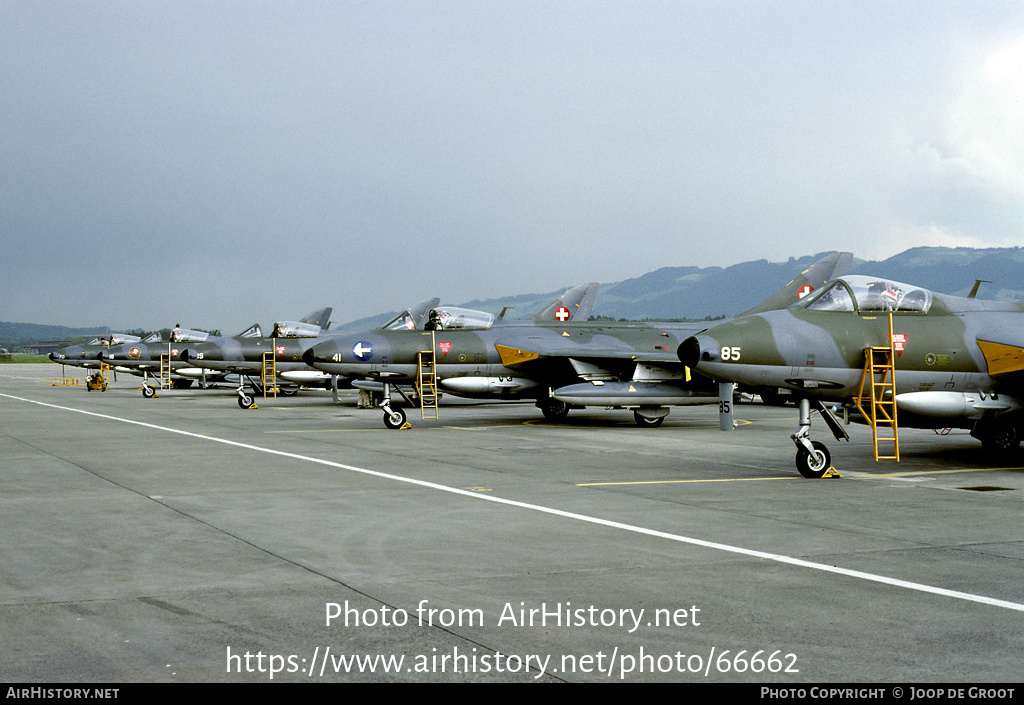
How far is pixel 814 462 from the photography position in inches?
450

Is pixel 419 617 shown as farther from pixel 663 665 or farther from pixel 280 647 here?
pixel 663 665

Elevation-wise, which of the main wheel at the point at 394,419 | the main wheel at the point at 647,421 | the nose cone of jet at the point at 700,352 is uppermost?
the nose cone of jet at the point at 700,352

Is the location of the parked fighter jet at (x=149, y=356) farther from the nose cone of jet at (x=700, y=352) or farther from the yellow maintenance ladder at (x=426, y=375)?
the nose cone of jet at (x=700, y=352)

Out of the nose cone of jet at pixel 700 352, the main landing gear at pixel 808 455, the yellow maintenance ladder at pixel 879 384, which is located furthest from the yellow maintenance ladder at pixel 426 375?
the yellow maintenance ladder at pixel 879 384

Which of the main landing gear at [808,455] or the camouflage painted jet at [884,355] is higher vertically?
the camouflage painted jet at [884,355]

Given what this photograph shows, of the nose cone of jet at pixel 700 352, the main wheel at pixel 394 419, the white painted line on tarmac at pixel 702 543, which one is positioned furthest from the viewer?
the main wheel at pixel 394 419

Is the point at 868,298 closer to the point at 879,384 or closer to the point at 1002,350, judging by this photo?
the point at 879,384

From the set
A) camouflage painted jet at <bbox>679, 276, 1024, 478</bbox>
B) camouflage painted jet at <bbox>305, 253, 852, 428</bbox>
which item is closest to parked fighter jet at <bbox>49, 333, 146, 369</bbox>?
camouflage painted jet at <bbox>305, 253, 852, 428</bbox>

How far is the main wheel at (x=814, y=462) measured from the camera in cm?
1141

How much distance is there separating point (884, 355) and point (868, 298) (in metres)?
0.75

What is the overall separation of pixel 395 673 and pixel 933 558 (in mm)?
4368

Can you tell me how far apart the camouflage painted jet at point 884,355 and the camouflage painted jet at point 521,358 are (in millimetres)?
8037

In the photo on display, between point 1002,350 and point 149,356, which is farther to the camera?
point 149,356

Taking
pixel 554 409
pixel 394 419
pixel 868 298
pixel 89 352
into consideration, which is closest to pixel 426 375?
pixel 394 419
